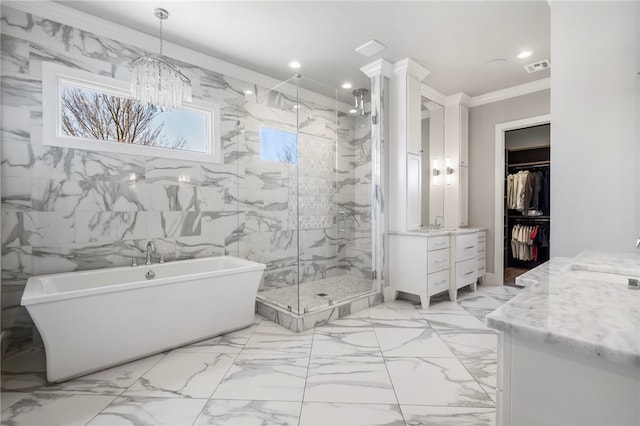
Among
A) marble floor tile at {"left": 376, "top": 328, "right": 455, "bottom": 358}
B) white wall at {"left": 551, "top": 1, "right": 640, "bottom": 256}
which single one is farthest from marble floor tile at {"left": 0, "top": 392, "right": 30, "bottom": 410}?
white wall at {"left": 551, "top": 1, "right": 640, "bottom": 256}

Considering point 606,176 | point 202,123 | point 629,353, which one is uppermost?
point 202,123

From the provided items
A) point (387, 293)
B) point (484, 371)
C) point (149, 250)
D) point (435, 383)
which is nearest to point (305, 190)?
point (387, 293)

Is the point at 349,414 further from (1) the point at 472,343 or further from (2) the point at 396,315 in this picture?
(2) the point at 396,315

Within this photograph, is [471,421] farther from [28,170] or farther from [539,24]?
[28,170]

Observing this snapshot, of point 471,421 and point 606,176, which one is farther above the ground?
point 606,176

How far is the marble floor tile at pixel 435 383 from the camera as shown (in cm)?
168

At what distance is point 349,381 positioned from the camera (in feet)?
6.13

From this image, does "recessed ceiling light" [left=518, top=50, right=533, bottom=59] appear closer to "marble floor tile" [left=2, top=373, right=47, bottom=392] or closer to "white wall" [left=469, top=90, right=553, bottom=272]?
"white wall" [left=469, top=90, right=553, bottom=272]

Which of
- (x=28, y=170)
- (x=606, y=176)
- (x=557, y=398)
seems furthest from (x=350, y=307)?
(x=28, y=170)

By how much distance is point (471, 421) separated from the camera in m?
1.51

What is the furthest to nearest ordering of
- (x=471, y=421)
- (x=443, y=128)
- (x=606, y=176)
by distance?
1. (x=443, y=128)
2. (x=606, y=176)
3. (x=471, y=421)

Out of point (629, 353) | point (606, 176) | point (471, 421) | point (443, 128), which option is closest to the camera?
point (629, 353)

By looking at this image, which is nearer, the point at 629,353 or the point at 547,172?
the point at 629,353

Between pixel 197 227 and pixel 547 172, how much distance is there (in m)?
5.49
